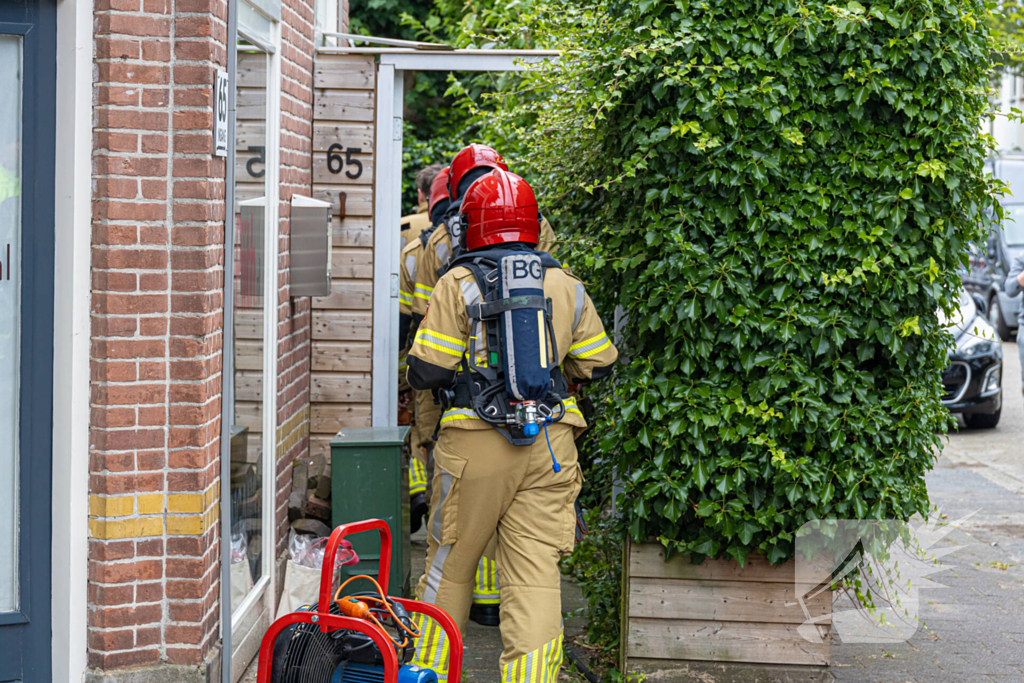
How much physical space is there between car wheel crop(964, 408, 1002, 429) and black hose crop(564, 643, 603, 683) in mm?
7858

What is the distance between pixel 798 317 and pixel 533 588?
4.93 feet

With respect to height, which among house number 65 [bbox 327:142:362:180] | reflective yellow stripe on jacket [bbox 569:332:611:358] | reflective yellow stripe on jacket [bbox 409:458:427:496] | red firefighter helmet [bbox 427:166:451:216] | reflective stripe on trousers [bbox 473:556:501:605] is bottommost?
reflective stripe on trousers [bbox 473:556:501:605]

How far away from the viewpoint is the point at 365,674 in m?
3.24

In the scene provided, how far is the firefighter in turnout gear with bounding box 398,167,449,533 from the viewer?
550cm

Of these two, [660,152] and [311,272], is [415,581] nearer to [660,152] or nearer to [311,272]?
[311,272]

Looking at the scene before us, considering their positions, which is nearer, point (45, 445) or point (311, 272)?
point (45, 445)

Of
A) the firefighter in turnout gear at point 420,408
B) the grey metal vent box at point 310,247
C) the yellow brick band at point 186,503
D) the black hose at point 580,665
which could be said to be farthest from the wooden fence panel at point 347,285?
the yellow brick band at point 186,503

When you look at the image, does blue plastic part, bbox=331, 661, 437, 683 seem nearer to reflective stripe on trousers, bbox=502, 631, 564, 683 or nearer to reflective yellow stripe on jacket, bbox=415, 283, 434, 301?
reflective stripe on trousers, bbox=502, 631, 564, 683

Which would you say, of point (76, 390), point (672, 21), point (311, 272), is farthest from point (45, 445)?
point (672, 21)

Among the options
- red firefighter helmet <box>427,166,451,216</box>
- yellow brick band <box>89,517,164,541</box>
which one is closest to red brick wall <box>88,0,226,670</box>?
yellow brick band <box>89,517,164,541</box>

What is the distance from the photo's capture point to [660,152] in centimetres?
434

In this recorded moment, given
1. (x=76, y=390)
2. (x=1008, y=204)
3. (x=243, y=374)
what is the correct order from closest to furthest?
(x=76, y=390) → (x=243, y=374) → (x=1008, y=204)

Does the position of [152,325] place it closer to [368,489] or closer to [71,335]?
[71,335]

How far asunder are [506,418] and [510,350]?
26 centimetres
